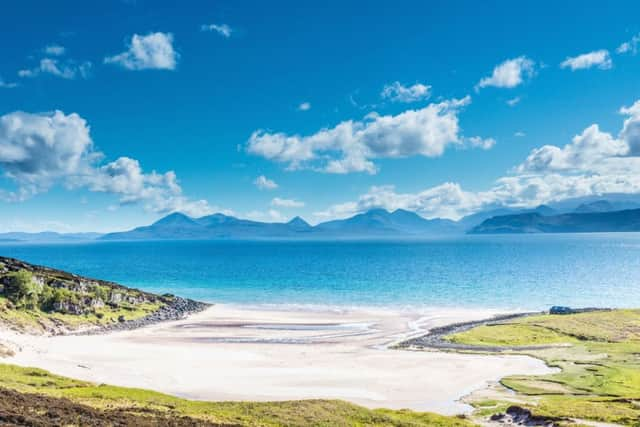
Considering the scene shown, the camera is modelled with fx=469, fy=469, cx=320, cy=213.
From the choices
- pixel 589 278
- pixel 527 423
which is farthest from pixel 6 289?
pixel 589 278

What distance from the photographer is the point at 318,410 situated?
131 ft

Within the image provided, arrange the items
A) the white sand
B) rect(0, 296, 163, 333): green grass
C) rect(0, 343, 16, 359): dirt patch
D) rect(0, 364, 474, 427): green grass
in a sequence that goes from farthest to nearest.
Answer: rect(0, 296, 163, 333): green grass → rect(0, 343, 16, 359): dirt patch → the white sand → rect(0, 364, 474, 427): green grass

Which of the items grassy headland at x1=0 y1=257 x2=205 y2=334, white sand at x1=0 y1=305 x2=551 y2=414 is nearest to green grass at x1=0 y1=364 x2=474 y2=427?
white sand at x1=0 y1=305 x2=551 y2=414

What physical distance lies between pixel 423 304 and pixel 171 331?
67.6 meters

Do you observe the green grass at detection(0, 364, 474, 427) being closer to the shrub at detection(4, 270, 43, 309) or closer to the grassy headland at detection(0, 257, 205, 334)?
the grassy headland at detection(0, 257, 205, 334)

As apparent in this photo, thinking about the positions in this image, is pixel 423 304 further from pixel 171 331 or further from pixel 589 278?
pixel 589 278

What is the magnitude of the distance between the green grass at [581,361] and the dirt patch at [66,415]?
3066 cm

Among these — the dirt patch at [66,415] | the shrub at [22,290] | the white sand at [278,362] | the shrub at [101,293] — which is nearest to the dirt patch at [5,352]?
the white sand at [278,362]

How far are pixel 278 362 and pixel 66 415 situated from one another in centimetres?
4191

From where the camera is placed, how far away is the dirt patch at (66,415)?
27259 millimetres

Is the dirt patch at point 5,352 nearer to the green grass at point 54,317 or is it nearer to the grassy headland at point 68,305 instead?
the grassy headland at point 68,305

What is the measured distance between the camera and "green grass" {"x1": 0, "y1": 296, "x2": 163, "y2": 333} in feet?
285

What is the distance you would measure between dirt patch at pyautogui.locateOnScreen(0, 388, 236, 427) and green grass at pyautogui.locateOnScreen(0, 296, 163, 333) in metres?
61.5

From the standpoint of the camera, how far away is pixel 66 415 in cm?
2958
